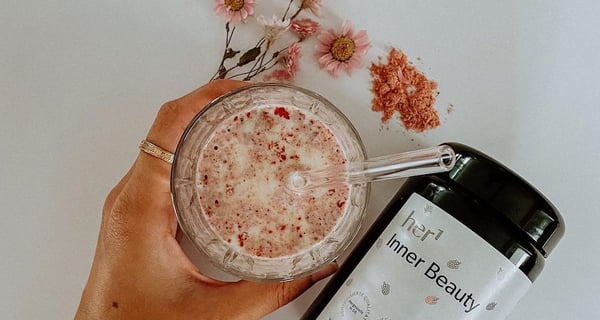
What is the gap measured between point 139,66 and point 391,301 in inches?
15.7

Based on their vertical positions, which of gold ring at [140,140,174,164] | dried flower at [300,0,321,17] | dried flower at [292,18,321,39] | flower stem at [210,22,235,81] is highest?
dried flower at [300,0,321,17]

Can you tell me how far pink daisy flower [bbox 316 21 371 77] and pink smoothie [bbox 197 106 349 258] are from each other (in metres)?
0.14

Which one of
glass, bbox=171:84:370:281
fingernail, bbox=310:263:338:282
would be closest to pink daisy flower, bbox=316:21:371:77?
glass, bbox=171:84:370:281

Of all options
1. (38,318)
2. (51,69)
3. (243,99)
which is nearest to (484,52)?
(243,99)

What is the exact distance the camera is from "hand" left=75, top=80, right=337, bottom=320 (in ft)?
2.27

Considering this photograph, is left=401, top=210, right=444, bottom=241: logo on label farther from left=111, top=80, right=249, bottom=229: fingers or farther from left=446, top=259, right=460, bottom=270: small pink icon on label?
left=111, top=80, right=249, bottom=229: fingers

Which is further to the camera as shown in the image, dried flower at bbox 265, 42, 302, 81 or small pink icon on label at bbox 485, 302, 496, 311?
dried flower at bbox 265, 42, 302, 81

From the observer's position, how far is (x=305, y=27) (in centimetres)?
78

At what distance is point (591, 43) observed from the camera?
0.79 m

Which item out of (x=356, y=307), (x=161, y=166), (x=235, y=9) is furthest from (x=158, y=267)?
(x=235, y=9)

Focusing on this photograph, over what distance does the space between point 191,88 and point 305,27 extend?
15 centimetres

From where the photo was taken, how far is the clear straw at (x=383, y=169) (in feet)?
1.94

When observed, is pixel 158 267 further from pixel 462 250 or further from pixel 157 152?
pixel 462 250

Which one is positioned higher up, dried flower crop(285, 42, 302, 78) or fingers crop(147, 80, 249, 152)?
dried flower crop(285, 42, 302, 78)
